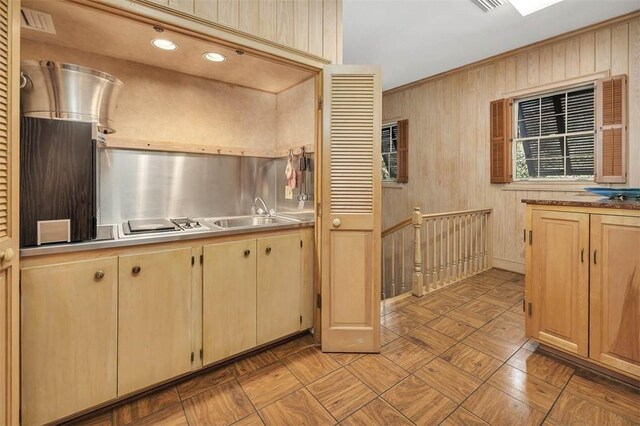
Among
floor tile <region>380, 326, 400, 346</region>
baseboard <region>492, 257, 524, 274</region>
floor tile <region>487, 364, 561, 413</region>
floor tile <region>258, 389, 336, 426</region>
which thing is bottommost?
floor tile <region>258, 389, 336, 426</region>

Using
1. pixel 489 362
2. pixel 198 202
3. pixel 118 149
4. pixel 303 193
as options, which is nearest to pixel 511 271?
pixel 489 362

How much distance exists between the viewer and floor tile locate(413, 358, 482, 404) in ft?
5.68

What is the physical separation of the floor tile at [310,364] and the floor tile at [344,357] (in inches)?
1.2

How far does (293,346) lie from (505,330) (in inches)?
69.5

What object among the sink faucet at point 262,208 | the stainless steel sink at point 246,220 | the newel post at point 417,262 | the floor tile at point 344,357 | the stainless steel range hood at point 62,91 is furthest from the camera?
the newel post at point 417,262

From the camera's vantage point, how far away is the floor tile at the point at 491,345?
2127 mm

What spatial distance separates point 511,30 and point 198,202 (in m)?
3.79

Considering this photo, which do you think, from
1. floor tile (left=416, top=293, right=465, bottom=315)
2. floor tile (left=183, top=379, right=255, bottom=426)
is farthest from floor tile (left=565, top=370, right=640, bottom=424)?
floor tile (left=183, top=379, right=255, bottom=426)

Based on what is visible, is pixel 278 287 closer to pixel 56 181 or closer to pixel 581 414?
pixel 56 181

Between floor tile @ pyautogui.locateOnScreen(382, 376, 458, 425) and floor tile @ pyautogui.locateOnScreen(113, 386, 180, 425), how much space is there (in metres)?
1.22

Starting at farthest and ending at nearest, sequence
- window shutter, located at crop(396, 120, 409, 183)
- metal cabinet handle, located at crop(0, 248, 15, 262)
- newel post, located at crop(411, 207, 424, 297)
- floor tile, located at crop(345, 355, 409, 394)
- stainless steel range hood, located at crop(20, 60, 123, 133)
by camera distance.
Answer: window shutter, located at crop(396, 120, 409, 183)
newel post, located at crop(411, 207, 424, 297)
floor tile, located at crop(345, 355, 409, 394)
stainless steel range hood, located at crop(20, 60, 123, 133)
metal cabinet handle, located at crop(0, 248, 15, 262)

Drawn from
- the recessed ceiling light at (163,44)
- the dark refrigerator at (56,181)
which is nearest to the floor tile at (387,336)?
the dark refrigerator at (56,181)

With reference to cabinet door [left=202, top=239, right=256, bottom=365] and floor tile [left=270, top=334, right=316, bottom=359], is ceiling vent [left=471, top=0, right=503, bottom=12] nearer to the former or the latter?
cabinet door [left=202, top=239, right=256, bottom=365]

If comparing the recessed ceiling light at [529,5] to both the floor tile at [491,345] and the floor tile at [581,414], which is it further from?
the floor tile at [581,414]
